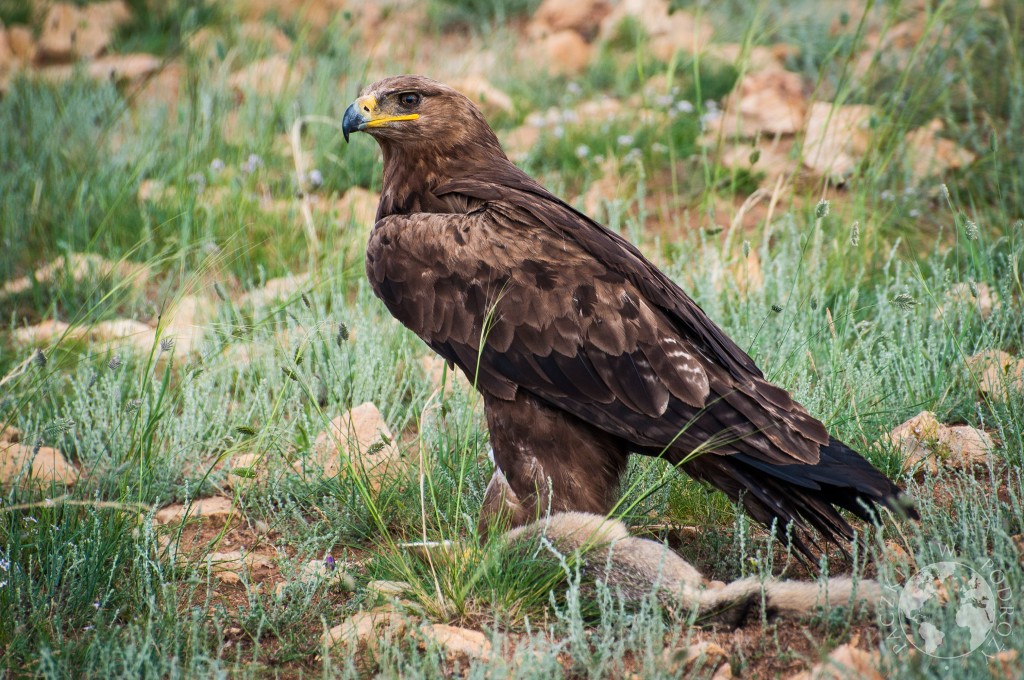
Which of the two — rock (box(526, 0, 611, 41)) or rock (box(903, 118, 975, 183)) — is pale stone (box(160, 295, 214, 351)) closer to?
rock (box(903, 118, 975, 183))

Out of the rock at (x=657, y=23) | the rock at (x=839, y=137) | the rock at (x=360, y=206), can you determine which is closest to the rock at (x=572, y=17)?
the rock at (x=657, y=23)

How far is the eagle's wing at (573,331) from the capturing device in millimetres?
3021

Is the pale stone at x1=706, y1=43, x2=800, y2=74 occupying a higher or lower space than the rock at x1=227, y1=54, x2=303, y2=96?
higher

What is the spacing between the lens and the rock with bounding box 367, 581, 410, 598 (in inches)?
110

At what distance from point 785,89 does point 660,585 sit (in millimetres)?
4819

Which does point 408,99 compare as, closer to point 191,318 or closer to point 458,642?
point 191,318

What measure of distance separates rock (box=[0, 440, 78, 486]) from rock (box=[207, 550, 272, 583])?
0.60 metres

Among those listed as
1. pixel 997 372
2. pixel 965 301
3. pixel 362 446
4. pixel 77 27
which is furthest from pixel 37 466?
pixel 77 27

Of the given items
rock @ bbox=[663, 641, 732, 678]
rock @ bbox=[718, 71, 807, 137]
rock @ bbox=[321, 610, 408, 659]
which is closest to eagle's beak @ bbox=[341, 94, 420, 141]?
rock @ bbox=[321, 610, 408, 659]

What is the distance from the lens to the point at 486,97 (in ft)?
22.8

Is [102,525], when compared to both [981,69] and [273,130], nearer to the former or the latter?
[273,130]

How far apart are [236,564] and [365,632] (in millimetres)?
709

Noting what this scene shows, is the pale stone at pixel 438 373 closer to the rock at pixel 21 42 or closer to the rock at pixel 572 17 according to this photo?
the rock at pixel 572 17

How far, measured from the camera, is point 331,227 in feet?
16.6
